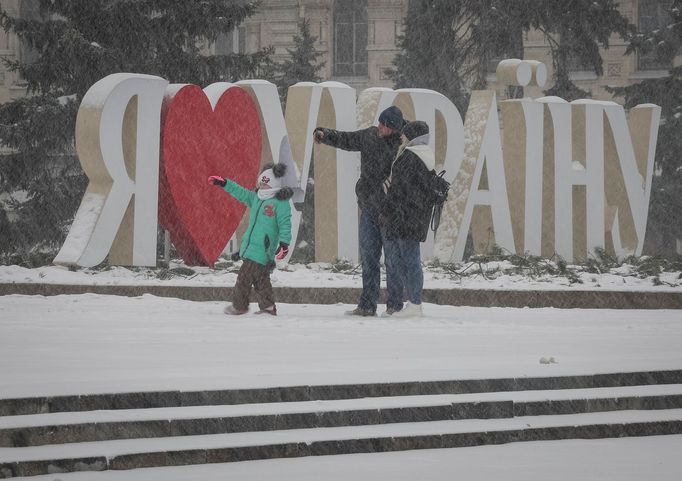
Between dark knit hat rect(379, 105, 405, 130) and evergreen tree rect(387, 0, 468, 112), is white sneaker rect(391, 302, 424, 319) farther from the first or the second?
evergreen tree rect(387, 0, 468, 112)

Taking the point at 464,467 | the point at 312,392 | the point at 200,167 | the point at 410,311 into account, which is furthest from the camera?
the point at 200,167

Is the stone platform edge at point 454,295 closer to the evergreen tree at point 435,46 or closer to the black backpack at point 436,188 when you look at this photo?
the black backpack at point 436,188

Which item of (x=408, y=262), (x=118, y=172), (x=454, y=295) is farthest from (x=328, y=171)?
(x=408, y=262)

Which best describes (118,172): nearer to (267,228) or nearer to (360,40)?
A: (267,228)

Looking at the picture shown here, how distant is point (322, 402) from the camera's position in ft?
20.3

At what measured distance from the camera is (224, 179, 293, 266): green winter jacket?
33.6ft

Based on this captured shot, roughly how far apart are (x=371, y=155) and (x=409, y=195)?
54cm

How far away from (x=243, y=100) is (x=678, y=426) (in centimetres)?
869

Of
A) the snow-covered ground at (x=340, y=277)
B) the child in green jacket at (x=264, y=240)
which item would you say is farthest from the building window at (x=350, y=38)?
the child in green jacket at (x=264, y=240)

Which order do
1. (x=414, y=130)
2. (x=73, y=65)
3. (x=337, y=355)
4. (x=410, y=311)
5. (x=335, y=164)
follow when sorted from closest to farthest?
1. (x=337, y=355)
2. (x=414, y=130)
3. (x=410, y=311)
4. (x=335, y=164)
5. (x=73, y=65)

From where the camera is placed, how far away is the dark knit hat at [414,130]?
9.95m

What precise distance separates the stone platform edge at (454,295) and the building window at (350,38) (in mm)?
23569

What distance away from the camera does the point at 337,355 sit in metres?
7.55

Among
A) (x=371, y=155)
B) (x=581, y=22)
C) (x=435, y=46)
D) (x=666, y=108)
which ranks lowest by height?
(x=371, y=155)
